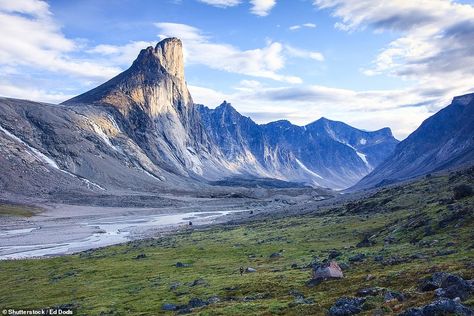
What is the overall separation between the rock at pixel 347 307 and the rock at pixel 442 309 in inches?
150

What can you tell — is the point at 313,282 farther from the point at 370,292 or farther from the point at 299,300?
the point at 370,292

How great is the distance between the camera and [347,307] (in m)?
25.5

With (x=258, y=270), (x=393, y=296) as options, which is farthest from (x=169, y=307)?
(x=393, y=296)

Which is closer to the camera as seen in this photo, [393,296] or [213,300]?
[393,296]

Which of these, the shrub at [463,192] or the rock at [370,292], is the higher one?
the shrub at [463,192]

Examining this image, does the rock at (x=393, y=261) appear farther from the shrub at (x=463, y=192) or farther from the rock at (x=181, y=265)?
the shrub at (x=463, y=192)

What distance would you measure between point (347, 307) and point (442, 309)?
18.5 ft

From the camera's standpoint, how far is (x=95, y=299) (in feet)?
145

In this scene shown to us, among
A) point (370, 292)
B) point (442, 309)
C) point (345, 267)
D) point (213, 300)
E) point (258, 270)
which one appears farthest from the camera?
point (258, 270)

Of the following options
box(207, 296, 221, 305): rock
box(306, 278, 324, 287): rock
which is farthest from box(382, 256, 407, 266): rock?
box(207, 296, 221, 305): rock

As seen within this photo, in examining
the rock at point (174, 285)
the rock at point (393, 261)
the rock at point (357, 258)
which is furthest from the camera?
the rock at point (357, 258)

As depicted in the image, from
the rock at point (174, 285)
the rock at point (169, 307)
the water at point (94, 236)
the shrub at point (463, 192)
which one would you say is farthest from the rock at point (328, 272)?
the water at point (94, 236)

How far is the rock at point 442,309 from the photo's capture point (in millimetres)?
20969

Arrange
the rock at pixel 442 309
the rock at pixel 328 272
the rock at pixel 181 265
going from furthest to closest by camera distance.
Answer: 1. the rock at pixel 181 265
2. the rock at pixel 328 272
3. the rock at pixel 442 309
